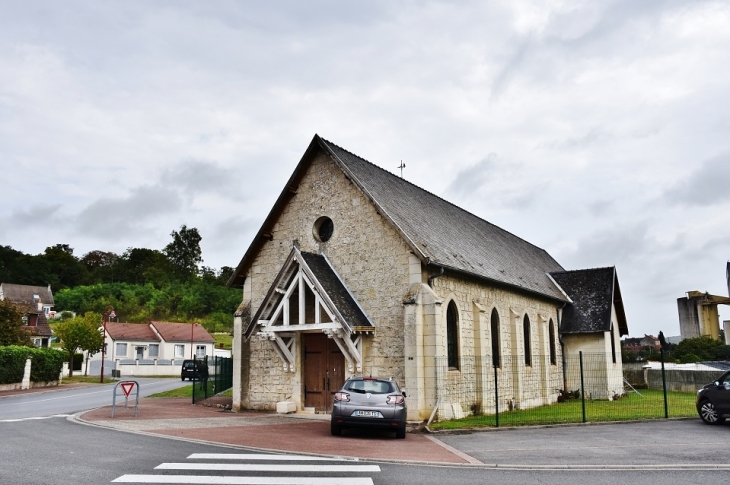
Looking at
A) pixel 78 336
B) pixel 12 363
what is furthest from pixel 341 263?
pixel 78 336

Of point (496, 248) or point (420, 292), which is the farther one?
point (496, 248)

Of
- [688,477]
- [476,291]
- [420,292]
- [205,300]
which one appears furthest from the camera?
[205,300]

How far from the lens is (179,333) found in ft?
233

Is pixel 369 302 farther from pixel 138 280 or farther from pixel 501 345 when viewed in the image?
pixel 138 280

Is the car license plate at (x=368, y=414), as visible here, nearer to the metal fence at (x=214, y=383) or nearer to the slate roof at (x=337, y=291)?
the slate roof at (x=337, y=291)

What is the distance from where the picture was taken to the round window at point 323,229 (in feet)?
69.6

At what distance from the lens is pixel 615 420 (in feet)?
60.1

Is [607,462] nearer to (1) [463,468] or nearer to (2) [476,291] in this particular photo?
(1) [463,468]

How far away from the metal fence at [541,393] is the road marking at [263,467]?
6.97m

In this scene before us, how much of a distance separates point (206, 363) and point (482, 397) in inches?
451

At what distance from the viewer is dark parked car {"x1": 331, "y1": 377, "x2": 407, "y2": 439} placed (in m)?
14.5

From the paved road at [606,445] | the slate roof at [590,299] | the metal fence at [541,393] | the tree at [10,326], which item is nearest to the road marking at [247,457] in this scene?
the paved road at [606,445]

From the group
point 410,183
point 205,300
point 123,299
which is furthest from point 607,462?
point 123,299

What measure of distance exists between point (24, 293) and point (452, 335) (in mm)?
97064
